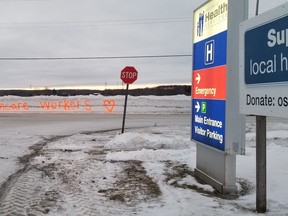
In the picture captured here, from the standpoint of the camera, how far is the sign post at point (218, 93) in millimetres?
6184

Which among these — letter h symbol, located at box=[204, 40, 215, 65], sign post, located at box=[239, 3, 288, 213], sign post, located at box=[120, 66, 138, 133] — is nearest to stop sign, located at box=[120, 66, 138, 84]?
sign post, located at box=[120, 66, 138, 133]

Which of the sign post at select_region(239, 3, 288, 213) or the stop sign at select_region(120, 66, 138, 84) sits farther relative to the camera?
the stop sign at select_region(120, 66, 138, 84)

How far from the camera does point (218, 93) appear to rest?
653 cm

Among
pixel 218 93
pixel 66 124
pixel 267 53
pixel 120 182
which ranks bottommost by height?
pixel 120 182

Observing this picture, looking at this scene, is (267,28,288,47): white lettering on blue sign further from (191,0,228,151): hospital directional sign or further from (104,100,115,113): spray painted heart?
(104,100,115,113): spray painted heart

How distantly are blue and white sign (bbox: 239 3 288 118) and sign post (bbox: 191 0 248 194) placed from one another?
0.82 metres

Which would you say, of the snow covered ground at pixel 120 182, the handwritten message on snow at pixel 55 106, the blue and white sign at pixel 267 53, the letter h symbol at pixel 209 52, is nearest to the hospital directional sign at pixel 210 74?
the letter h symbol at pixel 209 52

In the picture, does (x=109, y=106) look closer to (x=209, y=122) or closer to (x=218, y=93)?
(x=209, y=122)

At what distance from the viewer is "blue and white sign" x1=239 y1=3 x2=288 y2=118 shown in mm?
4391

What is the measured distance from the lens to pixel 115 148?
443 inches

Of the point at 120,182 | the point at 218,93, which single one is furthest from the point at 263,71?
the point at 120,182

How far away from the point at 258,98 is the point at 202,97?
94.1 inches

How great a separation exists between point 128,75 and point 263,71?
10400 mm

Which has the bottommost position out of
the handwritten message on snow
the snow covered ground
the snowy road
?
the snow covered ground
